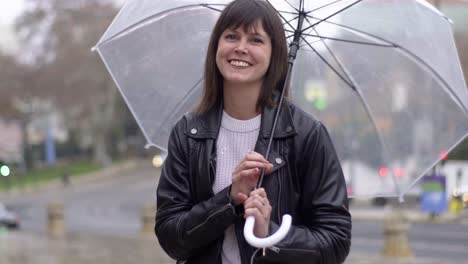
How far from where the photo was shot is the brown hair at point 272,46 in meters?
2.93

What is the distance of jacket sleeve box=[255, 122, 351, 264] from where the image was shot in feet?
9.18

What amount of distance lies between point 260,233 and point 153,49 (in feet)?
5.84

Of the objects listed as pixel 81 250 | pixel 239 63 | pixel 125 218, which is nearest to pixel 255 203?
pixel 239 63

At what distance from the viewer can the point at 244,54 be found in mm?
2928

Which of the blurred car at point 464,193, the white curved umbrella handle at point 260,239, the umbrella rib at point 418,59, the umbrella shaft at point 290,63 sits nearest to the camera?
the white curved umbrella handle at point 260,239

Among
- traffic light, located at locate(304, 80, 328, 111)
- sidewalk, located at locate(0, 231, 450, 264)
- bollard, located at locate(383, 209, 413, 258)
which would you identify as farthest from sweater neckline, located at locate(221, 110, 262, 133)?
bollard, located at locate(383, 209, 413, 258)

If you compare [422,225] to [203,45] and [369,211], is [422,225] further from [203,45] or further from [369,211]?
[203,45]

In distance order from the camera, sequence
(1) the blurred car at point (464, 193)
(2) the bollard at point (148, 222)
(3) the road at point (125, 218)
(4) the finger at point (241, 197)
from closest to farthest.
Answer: (4) the finger at point (241, 197) → (3) the road at point (125, 218) → (2) the bollard at point (148, 222) → (1) the blurred car at point (464, 193)

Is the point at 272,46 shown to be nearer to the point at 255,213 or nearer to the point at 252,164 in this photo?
the point at 252,164

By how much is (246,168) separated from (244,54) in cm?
43

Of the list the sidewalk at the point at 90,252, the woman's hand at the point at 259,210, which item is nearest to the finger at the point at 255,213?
the woman's hand at the point at 259,210

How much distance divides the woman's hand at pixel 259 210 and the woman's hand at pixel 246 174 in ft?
0.14

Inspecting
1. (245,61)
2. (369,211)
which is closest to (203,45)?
(245,61)

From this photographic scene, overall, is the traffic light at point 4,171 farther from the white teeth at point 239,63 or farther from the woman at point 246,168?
the white teeth at point 239,63
